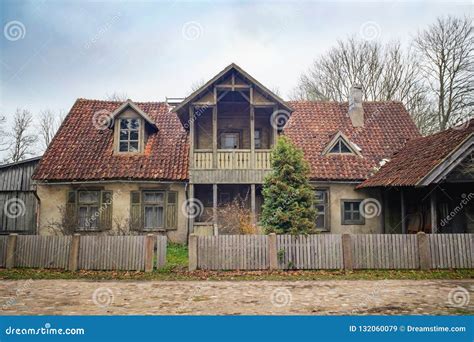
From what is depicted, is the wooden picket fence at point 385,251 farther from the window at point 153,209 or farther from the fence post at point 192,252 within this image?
the window at point 153,209

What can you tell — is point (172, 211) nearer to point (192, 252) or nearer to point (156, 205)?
point (156, 205)

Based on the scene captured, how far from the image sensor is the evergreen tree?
12086 millimetres

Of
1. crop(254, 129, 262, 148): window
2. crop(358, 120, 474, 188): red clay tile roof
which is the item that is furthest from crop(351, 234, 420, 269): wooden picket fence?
crop(254, 129, 262, 148): window

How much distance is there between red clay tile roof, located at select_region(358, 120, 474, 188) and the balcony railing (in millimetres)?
4843

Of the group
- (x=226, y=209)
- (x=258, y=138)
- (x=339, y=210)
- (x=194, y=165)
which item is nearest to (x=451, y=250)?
(x=339, y=210)

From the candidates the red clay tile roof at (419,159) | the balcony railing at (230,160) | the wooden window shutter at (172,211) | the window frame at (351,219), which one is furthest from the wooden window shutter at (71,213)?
the red clay tile roof at (419,159)

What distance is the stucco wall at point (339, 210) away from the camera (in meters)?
17.3

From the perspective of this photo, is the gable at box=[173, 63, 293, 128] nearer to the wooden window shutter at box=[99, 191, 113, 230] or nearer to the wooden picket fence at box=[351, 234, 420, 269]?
the wooden window shutter at box=[99, 191, 113, 230]

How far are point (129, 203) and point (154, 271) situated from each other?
20.1 ft

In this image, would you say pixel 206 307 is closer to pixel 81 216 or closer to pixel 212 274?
pixel 212 274

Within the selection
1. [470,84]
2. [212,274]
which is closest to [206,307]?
[212,274]

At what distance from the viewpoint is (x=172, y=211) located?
17047 mm

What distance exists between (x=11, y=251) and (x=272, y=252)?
28.8ft
